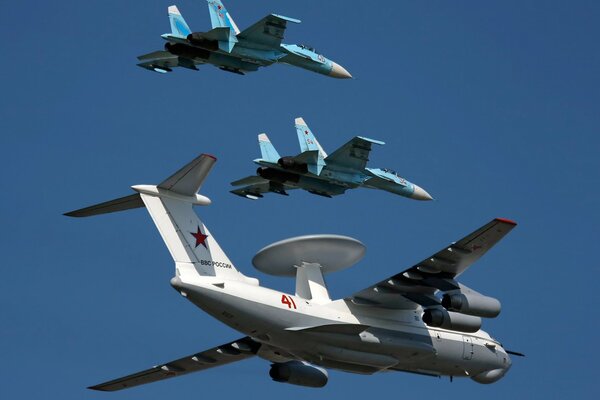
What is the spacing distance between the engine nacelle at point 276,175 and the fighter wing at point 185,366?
19.4 feet

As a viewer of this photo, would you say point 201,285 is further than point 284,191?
No

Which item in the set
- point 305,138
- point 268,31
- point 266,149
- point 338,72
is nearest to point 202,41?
point 268,31

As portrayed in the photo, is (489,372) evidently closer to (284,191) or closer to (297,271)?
(297,271)

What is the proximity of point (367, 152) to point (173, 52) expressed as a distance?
535 cm

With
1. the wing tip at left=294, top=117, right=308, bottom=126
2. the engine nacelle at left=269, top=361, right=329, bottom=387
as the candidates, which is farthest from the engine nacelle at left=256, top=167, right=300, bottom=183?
the engine nacelle at left=269, top=361, right=329, bottom=387

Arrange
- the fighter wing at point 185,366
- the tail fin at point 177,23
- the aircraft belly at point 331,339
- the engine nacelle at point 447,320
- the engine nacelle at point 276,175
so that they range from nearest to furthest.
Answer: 1. the aircraft belly at point 331,339
2. the engine nacelle at point 447,320
3. the fighter wing at point 185,366
4. the tail fin at point 177,23
5. the engine nacelle at point 276,175

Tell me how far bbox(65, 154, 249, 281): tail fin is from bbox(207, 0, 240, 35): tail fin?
28.2ft

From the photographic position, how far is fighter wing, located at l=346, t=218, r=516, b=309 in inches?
1118

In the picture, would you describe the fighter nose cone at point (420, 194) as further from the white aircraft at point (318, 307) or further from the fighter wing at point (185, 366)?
the fighter wing at point (185, 366)

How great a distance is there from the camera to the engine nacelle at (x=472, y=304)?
29328 mm

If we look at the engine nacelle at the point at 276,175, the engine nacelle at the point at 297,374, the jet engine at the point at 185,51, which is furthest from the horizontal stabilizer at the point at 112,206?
the engine nacelle at the point at 276,175

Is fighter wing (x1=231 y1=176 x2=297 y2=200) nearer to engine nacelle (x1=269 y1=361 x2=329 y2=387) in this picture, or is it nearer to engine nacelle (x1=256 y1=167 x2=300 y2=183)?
engine nacelle (x1=256 y1=167 x2=300 y2=183)

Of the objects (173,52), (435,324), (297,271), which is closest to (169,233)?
(297,271)

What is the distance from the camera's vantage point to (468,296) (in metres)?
29.5
